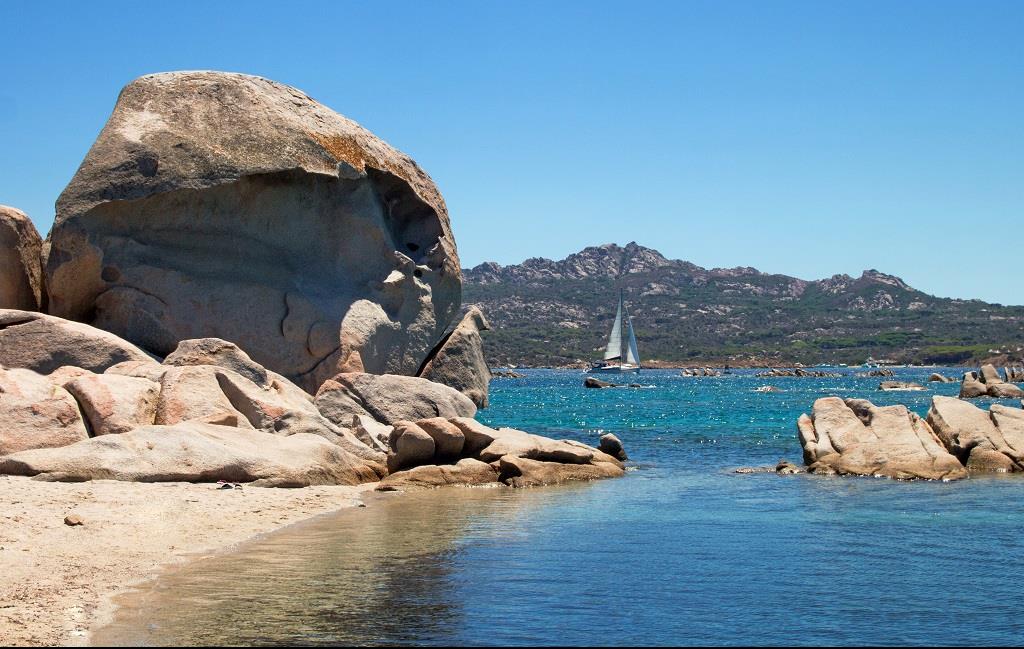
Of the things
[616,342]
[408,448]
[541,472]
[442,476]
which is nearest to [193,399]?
[408,448]

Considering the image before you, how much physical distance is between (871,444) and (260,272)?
57.5 ft

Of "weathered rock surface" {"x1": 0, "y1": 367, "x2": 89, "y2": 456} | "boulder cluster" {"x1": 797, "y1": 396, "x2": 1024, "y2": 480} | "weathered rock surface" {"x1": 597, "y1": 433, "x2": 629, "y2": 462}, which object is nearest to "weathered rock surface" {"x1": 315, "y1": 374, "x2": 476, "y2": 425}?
"weathered rock surface" {"x1": 597, "y1": 433, "x2": 629, "y2": 462}

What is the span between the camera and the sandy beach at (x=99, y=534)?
442 inches

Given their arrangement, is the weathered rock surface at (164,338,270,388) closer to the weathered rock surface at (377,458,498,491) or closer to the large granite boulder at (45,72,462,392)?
the large granite boulder at (45,72,462,392)

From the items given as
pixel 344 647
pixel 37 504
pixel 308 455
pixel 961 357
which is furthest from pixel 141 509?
pixel 961 357

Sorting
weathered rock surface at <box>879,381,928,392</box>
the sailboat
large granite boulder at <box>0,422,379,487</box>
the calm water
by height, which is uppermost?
the sailboat

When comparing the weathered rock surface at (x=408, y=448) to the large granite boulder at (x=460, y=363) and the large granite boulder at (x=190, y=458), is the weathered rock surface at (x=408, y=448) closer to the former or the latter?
the large granite boulder at (x=190, y=458)

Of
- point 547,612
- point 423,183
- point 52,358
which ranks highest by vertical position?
point 423,183

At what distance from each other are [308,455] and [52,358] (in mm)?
7127

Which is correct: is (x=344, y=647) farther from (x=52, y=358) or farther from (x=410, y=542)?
(x=52, y=358)

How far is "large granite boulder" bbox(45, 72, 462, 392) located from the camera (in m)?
28.5

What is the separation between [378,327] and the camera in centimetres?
3225

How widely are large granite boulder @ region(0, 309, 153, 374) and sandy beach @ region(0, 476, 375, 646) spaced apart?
7234 mm

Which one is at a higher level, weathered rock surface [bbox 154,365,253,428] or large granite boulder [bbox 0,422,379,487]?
weathered rock surface [bbox 154,365,253,428]
